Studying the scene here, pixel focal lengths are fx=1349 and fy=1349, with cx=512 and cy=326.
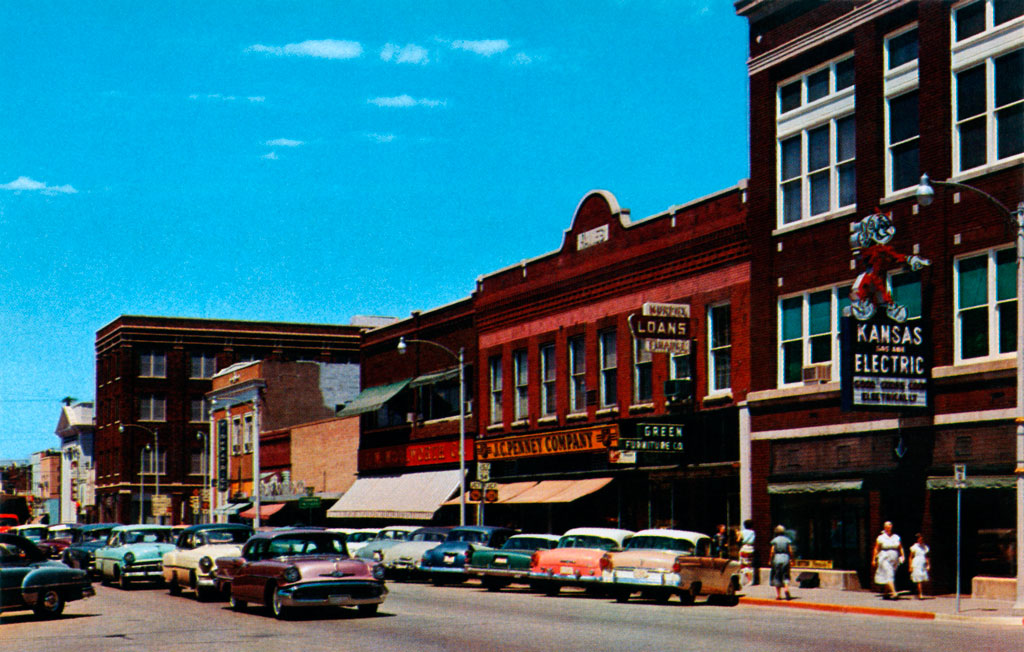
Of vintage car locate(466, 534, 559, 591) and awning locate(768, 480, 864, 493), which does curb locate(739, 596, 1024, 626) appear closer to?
awning locate(768, 480, 864, 493)

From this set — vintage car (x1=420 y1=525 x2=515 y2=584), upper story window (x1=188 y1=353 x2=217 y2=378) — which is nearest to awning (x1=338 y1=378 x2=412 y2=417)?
vintage car (x1=420 y1=525 x2=515 y2=584)

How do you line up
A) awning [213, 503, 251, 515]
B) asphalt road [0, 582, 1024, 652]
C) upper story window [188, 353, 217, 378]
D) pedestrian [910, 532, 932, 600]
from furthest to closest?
upper story window [188, 353, 217, 378] < awning [213, 503, 251, 515] < pedestrian [910, 532, 932, 600] < asphalt road [0, 582, 1024, 652]

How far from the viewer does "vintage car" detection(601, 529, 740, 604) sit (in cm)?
2717

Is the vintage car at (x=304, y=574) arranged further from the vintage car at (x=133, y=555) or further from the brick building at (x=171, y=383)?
the brick building at (x=171, y=383)

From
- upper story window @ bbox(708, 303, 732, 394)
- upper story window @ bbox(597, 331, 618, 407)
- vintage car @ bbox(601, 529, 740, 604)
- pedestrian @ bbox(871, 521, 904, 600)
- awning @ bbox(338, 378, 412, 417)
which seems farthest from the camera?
awning @ bbox(338, 378, 412, 417)

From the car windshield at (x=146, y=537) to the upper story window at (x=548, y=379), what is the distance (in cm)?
1599

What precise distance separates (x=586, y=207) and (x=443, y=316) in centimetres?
1193

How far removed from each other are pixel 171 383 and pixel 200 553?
77887mm

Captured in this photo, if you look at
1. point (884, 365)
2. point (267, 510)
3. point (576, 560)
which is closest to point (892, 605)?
point (884, 365)

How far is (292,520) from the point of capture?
72562mm

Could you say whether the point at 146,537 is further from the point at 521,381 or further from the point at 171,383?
the point at 171,383

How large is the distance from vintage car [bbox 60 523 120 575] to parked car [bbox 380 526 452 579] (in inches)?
325

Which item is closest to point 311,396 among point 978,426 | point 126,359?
point 126,359

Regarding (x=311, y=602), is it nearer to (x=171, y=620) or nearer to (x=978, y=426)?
(x=171, y=620)
